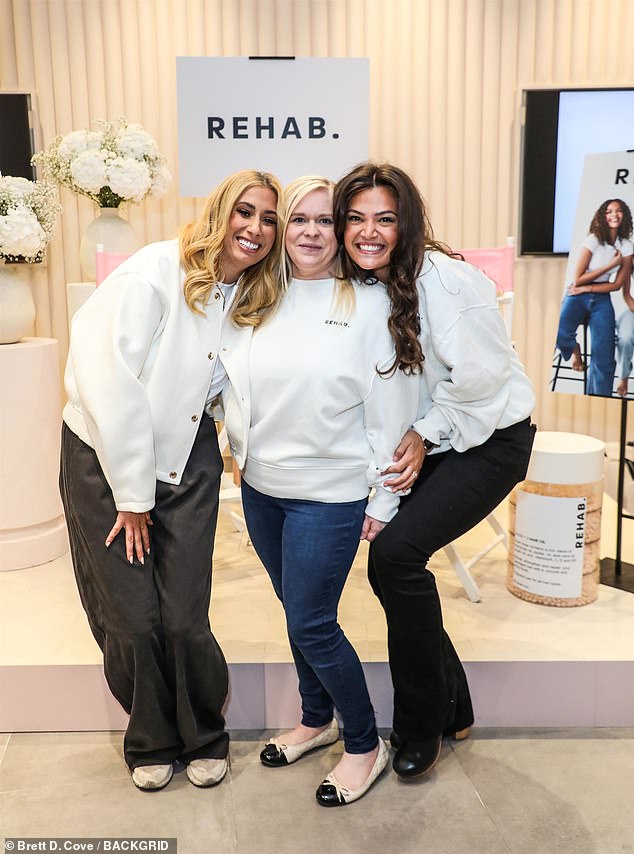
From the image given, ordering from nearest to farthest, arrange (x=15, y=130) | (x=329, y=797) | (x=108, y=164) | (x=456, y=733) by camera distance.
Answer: (x=329, y=797) < (x=456, y=733) < (x=108, y=164) < (x=15, y=130)

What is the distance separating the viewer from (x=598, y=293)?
10.2ft

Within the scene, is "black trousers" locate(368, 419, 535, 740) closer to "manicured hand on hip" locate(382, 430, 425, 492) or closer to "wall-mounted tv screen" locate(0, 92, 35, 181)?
"manicured hand on hip" locate(382, 430, 425, 492)

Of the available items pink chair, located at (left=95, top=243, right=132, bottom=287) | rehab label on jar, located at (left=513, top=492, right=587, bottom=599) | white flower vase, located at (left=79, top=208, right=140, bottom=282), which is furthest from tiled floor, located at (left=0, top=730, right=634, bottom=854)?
white flower vase, located at (left=79, top=208, right=140, bottom=282)

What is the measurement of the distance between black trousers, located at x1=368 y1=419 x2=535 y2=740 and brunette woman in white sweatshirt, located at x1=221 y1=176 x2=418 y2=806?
81 mm

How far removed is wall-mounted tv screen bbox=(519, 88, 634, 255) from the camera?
469cm

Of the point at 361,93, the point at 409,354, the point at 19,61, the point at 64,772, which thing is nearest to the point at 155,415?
the point at 409,354

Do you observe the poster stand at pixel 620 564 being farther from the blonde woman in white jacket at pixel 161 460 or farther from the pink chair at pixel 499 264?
the blonde woman in white jacket at pixel 161 460

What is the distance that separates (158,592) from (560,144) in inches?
143

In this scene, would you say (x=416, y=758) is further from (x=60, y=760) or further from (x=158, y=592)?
(x=60, y=760)

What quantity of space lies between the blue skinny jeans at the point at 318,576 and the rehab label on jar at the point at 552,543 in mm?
1007

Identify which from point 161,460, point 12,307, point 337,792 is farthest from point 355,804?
point 12,307

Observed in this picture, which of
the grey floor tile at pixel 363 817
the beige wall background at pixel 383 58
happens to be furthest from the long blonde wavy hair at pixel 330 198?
the beige wall background at pixel 383 58

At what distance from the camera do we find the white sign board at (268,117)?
10.8 ft

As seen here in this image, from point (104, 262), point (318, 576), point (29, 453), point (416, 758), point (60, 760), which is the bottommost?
point (60, 760)
